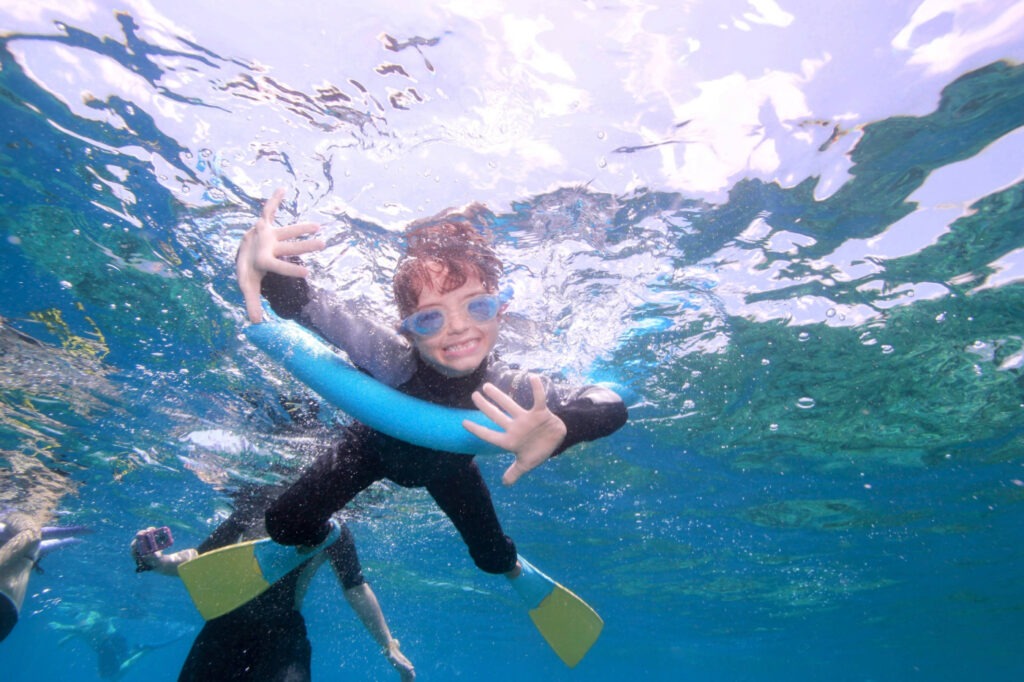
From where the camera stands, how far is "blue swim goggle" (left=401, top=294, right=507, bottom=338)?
5012 millimetres

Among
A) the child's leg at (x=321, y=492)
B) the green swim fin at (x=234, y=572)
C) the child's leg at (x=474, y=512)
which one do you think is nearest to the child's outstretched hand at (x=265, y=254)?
the child's leg at (x=321, y=492)

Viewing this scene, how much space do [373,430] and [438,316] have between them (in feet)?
5.58

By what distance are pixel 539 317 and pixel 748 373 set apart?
5.19 m

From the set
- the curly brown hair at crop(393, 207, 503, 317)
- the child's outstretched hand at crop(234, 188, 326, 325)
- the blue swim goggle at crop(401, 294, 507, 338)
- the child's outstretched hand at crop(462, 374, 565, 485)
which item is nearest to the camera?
the child's outstretched hand at crop(462, 374, 565, 485)

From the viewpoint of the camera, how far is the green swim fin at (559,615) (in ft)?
26.8

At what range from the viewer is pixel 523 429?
147 inches

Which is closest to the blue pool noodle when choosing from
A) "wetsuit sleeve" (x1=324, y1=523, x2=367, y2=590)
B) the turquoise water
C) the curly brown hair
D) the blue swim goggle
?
the blue swim goggle

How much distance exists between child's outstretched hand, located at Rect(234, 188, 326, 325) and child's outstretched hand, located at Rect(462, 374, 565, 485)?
1978mm

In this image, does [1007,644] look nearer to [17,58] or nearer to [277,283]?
[277,283]

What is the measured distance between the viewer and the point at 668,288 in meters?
8.48

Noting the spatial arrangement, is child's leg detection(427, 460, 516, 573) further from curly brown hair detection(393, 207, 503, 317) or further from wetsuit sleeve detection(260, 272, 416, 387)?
curly brown hair detection(393, 207, 503, 317)

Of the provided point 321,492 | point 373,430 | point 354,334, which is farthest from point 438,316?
point 321,492

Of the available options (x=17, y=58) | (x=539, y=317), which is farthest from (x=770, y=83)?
(x=17, y=58)

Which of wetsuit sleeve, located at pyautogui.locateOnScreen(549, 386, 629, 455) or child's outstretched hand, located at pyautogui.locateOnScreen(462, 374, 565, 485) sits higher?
wetsuit sleeve, located at pyautogui.locateOnScreen(549, 386, 629, 455)
